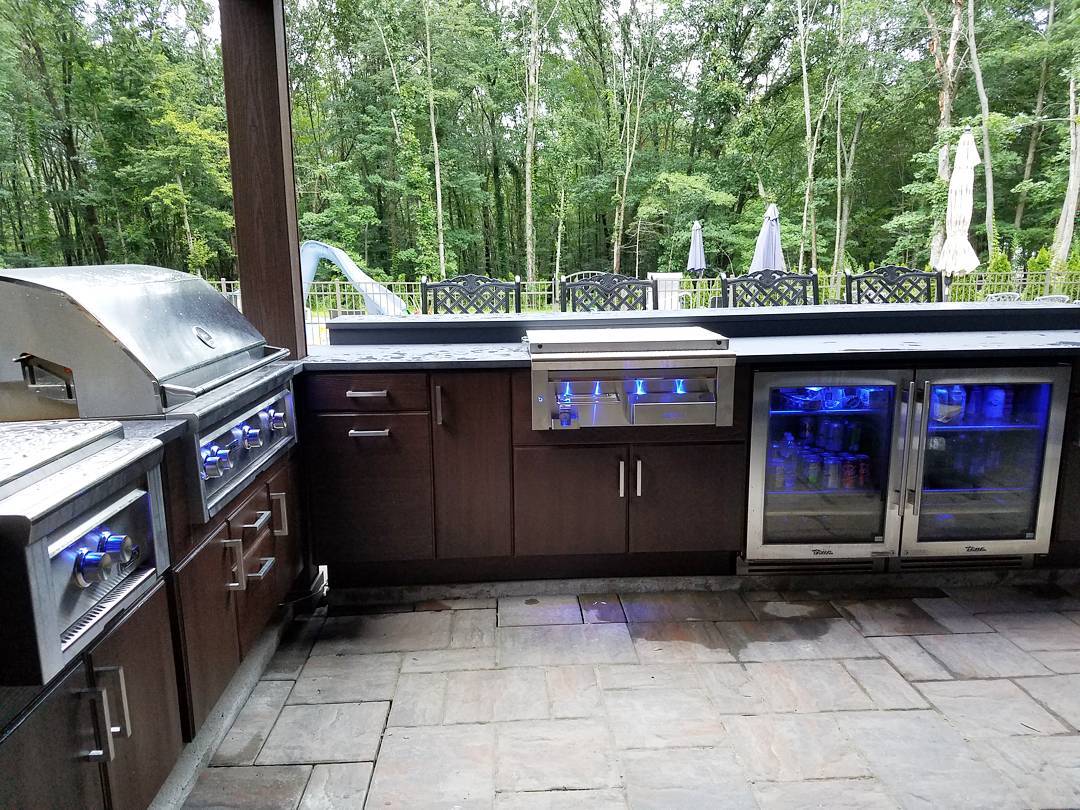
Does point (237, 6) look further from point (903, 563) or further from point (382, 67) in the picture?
point (382, 67)

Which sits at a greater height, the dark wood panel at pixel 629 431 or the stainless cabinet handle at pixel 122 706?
the dark wood panel at pixel 629 431

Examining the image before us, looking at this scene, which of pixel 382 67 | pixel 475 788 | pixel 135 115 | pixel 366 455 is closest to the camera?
pixel 475 788

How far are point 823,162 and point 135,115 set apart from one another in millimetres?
10384

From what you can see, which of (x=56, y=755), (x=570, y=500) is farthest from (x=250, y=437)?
(x=570, y=500)

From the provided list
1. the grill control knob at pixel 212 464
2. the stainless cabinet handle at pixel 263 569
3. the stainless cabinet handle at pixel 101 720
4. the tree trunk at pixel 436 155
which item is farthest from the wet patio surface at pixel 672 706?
the tree trunk at pixel 436 155

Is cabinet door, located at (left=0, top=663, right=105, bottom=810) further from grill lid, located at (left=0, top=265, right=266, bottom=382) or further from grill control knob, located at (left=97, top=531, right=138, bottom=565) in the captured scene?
grill lid, located at (left=0, top=265, right=266, bottom=382)

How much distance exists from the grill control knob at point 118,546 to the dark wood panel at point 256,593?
585 millimetres

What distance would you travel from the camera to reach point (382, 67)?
34.3 ft

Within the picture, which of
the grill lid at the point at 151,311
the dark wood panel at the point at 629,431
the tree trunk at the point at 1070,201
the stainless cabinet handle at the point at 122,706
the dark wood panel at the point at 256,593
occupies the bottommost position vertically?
the dark wood panel at the point at 256,593

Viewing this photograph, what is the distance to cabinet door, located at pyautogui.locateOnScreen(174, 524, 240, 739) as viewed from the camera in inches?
58.1

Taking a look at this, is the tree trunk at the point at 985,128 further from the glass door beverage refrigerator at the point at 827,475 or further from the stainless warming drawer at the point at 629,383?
the stainless warming drawer at the point at 629,383

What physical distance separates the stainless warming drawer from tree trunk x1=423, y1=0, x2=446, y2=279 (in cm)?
868

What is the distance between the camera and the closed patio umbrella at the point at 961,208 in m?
5.73

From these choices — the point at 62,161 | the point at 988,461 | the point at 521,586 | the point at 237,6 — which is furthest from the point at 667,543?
the point at 62,161
